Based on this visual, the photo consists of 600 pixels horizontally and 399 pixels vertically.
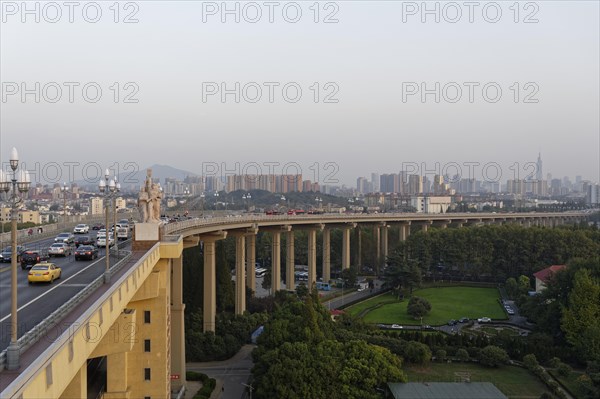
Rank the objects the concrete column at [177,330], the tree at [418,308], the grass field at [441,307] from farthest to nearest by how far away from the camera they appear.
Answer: the grass field at [441,307] < the tree at [418,308] < the concrete column at [177,330]

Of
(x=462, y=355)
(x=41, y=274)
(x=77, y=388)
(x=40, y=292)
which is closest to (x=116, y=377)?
(x=41, y=274)

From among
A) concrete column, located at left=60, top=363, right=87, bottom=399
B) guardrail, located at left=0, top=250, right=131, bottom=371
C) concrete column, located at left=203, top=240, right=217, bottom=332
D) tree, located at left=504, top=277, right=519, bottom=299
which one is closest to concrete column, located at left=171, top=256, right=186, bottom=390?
concrete column, located at left=203, top=240, right=217, bottom=332

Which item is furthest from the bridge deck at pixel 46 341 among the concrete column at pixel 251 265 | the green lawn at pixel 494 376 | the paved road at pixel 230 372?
the concrete column at pixel 251 265

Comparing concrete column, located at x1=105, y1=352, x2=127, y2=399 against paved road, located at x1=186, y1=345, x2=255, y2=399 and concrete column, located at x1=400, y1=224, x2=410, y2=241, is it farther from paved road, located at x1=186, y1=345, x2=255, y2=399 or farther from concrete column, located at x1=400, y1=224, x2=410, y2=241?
concrete column, located at x1=400, y1=224, x2=410, y2=241

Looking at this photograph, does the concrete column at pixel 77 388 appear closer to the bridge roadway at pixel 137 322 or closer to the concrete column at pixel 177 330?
the bridge roadway at pixel 137 322

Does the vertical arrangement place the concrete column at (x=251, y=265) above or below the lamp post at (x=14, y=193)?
below

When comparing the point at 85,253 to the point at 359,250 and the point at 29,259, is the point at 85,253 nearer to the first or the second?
the point at 29,259

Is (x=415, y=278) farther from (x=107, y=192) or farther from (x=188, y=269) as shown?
(x=107, y=192)
